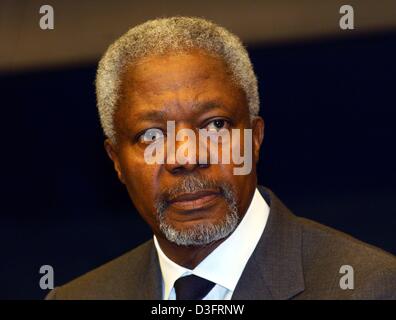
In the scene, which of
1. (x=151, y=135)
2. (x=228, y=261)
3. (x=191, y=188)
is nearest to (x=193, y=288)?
(x=228, y=261)

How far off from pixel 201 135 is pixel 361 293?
40cm

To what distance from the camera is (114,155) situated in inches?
67.4

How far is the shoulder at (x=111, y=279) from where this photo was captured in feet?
5.67

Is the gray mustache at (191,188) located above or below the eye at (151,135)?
below

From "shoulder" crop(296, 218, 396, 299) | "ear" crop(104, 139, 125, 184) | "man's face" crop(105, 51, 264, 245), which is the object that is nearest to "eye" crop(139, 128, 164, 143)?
"man's face" crop(105, 51, 264, 245)

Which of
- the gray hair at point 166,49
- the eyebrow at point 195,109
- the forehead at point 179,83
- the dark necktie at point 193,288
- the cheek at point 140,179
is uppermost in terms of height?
the gray hair at point 166,49

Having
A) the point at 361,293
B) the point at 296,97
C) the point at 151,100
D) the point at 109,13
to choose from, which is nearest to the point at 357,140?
the point at 296,97

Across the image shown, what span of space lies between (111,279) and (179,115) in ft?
1.30

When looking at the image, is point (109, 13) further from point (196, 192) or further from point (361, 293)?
point (361, 293)

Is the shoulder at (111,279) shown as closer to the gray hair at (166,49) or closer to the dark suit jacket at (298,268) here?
the dark suit jacket at (298,268)

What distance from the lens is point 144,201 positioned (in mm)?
1635

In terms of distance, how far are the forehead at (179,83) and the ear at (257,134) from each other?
92 mm

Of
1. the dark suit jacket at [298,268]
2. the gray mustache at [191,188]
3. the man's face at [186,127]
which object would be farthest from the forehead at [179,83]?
the dark suit jacket at [298,268]

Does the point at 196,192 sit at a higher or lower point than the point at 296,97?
lower
